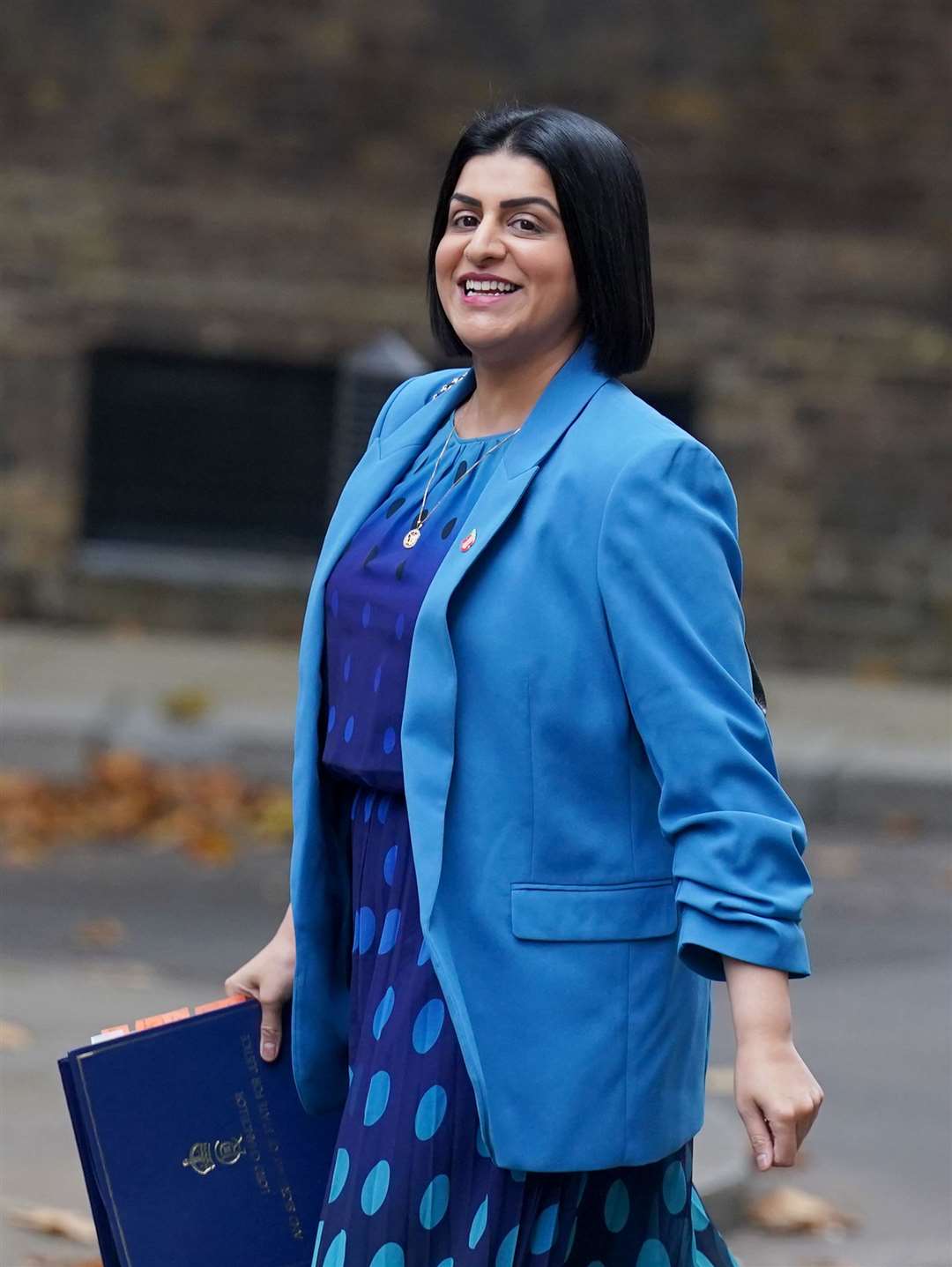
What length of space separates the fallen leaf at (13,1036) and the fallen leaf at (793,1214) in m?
1.79

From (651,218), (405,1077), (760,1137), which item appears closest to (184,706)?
(651,218)

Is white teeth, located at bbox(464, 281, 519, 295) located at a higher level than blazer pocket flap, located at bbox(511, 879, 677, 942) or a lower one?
higher

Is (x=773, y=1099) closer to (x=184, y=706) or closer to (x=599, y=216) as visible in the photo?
(x=599, y=216)

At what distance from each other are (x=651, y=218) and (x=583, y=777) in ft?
28.2

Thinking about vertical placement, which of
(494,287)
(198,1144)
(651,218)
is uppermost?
(651,218)

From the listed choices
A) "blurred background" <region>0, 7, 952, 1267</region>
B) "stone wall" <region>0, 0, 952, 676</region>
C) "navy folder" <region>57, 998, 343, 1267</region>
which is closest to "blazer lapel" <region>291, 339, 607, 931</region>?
"navy folder" <region>57, 998, 343, 1267</region>

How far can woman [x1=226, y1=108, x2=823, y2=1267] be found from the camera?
239 centimetres

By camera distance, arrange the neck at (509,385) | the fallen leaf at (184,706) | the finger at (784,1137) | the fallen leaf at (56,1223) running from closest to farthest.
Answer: the finger at (784,1137)
the neck at (509,385)
the fallen leaf at (56,1223)
the fallen leaf at (184,706)

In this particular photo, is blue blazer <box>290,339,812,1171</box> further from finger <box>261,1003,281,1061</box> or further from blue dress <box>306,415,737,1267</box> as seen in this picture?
finger <box>261,1003,281,1061</box>

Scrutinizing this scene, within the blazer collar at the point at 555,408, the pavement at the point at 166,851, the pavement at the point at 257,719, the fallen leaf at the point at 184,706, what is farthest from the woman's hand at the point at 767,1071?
the fallen leaf at the point at 184,706

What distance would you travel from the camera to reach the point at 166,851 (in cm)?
788

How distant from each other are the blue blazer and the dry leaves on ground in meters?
5.33

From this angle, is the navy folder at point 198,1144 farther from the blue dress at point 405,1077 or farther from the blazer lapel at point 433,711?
the blazer lapel at point 433,711

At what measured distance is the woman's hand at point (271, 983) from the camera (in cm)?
284
